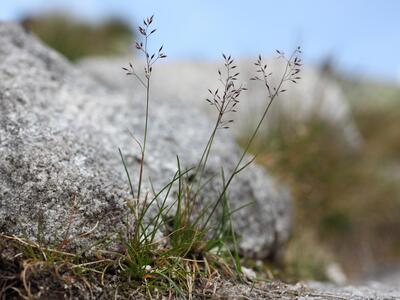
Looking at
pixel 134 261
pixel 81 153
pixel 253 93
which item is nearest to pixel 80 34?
pixel 253 93

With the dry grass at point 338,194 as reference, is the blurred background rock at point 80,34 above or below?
above

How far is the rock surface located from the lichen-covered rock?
171cm

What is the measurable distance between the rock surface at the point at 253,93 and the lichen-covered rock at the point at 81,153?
171 centimetres

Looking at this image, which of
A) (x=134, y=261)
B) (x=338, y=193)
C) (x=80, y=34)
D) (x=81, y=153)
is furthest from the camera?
(x=80, y=34)

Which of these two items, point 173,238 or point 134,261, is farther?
point 173,238

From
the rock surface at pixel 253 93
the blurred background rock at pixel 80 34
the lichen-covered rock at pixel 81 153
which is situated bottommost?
the lichen-covered rock at pixel 81 153

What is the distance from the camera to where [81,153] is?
2.28 meters

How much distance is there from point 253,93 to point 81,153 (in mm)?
4167

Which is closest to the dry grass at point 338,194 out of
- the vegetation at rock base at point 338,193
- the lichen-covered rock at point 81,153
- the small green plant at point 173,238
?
the vegetation at rock base at point 338,193

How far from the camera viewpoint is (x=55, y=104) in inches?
104

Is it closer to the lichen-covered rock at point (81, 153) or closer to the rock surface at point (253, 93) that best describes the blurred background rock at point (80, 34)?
the rock surface at point (253, 93)

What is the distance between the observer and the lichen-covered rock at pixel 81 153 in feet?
6.52

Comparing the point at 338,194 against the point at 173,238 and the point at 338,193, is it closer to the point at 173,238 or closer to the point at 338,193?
the point at 338,193

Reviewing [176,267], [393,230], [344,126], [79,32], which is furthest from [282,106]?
[79,32]
